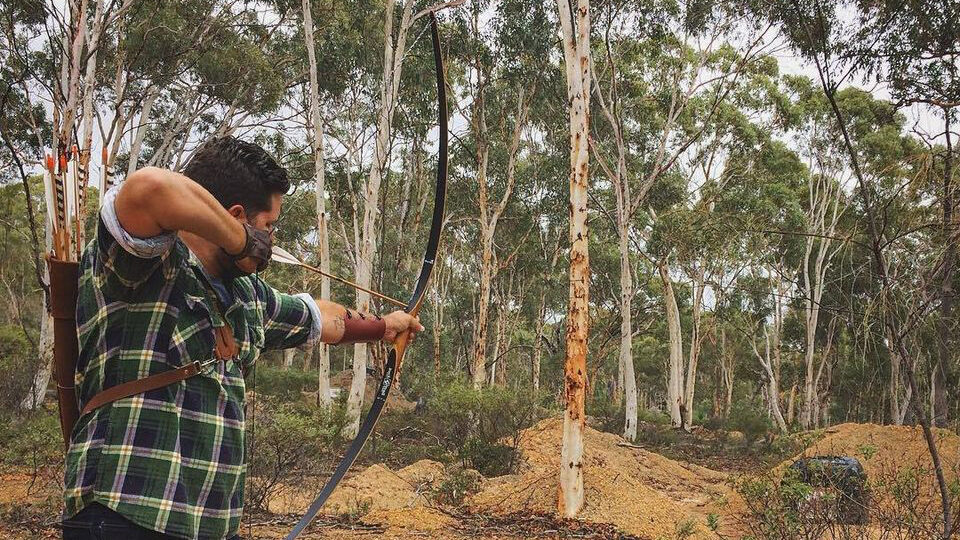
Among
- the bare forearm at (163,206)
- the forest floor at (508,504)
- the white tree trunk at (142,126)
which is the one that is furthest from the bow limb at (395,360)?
the white tree trunk at (142,126)

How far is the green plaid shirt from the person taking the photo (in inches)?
49.2

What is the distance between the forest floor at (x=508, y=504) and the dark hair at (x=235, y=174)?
451 centimetres

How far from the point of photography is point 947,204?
461 centimetres

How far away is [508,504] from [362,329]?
6.35 m

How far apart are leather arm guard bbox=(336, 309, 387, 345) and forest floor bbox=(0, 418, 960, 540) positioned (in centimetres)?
387

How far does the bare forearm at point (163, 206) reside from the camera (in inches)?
44.5

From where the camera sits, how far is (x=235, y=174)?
4.66 feet

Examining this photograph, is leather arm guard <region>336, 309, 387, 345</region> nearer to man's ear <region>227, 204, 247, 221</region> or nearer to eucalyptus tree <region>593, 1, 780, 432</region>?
man's ear <region>227, 204, 247, 221</region>

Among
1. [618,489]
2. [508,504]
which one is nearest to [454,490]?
[508,504]

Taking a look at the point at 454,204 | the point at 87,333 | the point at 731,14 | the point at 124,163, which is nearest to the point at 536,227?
the point at 454,204

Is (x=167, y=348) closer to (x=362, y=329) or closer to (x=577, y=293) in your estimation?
(x=362, y=329)

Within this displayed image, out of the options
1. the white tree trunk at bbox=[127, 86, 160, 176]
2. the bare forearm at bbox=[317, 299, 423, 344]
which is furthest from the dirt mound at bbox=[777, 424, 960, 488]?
the white tree trunk at bbox=[127, 86, 160, 176]

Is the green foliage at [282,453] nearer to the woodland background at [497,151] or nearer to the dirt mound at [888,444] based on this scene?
the woodland background at [497,151]

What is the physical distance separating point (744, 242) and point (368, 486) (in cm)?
1761
